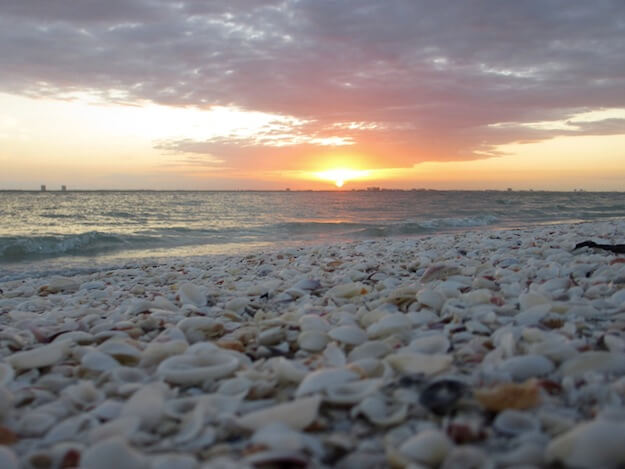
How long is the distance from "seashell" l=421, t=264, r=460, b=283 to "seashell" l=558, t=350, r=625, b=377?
1.73m

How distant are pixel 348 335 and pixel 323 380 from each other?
47cm

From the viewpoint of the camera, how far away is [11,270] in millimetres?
7789

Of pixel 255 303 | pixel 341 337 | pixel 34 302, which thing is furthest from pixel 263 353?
pixel 34 302

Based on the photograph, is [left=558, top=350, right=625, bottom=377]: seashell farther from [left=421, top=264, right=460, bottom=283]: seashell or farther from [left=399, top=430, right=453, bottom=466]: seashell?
[left=421, top=264, right=460, bottom=283]: seashell

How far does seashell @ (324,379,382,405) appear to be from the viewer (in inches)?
50.9

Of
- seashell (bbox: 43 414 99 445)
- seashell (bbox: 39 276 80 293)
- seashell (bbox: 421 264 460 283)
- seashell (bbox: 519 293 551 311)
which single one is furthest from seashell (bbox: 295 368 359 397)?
seashell (bbox: 39 276 80 293)

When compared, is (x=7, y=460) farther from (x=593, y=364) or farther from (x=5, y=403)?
(x=593, y=364)

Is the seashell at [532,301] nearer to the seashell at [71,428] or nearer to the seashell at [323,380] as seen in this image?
the seashell at [323,380]

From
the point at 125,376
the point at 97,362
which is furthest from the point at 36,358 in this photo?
the point at 125,376

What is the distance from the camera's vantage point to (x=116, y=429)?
121 centimetres

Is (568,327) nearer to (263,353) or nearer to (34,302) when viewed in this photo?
(263,353)

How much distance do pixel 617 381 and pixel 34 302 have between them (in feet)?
12.6

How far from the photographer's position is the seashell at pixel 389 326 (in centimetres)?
186

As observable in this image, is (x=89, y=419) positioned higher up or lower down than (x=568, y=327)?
lower down
